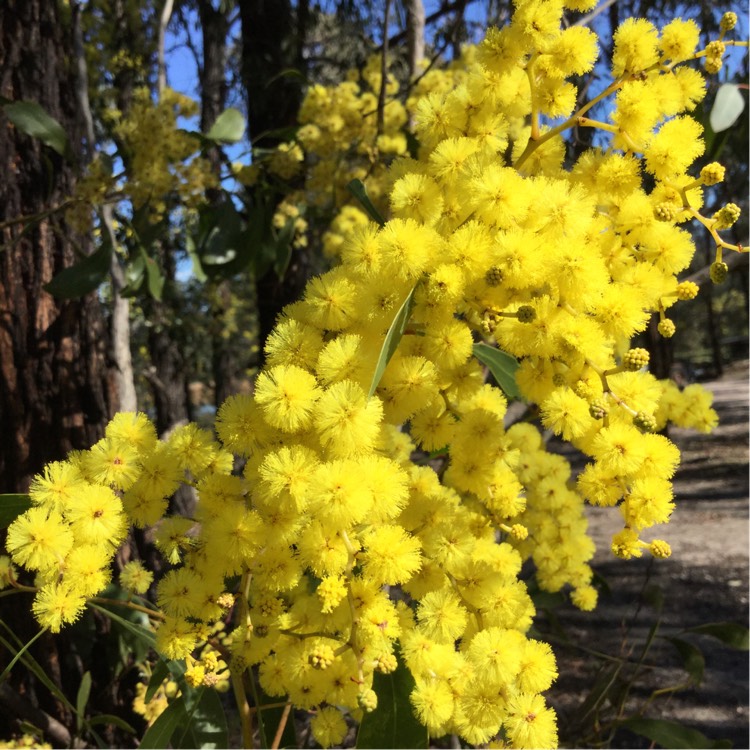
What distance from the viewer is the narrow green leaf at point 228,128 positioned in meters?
1.73

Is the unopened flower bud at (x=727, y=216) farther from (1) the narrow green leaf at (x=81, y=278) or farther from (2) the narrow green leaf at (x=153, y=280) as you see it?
(2) the narrow green leaf at (x=153, y=280)

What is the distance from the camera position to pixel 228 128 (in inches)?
→ 69.2

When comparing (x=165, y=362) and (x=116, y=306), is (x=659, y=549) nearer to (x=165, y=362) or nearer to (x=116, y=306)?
(x=116, y=306)

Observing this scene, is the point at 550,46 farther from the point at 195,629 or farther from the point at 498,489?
the point at 195,629

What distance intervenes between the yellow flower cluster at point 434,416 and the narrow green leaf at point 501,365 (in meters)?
0.11

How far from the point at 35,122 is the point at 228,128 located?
0.52 m

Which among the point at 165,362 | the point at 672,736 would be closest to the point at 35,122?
the point at 672,736

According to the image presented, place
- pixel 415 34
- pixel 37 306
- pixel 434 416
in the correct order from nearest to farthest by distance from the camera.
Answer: pixel 434 416 → pixel 37 306 → pixel 415 34

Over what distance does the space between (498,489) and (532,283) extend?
13.7 inches

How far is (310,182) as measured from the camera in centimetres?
199

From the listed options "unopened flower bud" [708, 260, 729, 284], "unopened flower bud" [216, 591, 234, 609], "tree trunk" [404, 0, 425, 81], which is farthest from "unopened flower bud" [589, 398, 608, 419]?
"tree trunk" [404, 0, 425, 81]

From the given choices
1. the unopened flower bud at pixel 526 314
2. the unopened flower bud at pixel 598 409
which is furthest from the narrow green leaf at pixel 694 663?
the unopened flower bud at pixel 526 314

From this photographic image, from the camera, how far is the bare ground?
2049 mm

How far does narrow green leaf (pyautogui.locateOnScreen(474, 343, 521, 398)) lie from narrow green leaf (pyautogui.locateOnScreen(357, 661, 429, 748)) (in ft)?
1.44
